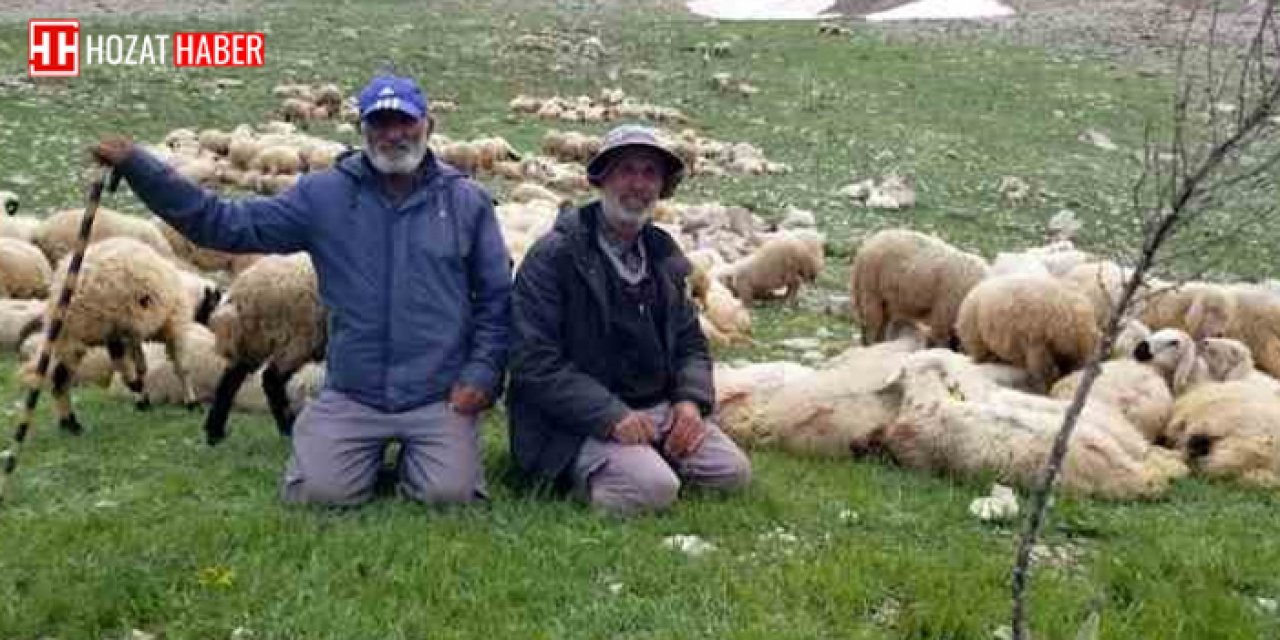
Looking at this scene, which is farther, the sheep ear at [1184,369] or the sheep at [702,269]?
the sheep at [702,269]

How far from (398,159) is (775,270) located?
8.21 metres

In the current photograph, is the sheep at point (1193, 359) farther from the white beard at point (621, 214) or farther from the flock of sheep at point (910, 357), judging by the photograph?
the white beard at point (621, 214)

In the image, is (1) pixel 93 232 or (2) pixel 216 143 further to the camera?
(2) pixel 216 143

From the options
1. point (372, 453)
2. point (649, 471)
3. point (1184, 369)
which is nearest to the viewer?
point (649, 471)

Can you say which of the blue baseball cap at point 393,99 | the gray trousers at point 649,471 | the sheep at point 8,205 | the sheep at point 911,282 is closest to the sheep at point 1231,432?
the sheep at point 911,282

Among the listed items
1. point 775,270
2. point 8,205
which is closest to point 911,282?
point 775,270

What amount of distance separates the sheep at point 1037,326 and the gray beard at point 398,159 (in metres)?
4.57

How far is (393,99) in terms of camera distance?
670 cm

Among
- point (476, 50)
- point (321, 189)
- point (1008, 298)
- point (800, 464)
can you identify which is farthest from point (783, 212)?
point (476, 50)

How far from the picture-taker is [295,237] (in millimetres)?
6953

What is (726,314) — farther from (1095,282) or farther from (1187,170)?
(1187,170)

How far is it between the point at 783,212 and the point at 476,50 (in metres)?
16.2

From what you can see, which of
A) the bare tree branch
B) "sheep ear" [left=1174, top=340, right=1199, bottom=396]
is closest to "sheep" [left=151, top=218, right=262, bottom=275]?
"sheep ear" [left=1174, top=340, right=1199, bottom=396]

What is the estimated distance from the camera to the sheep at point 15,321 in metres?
10.3
